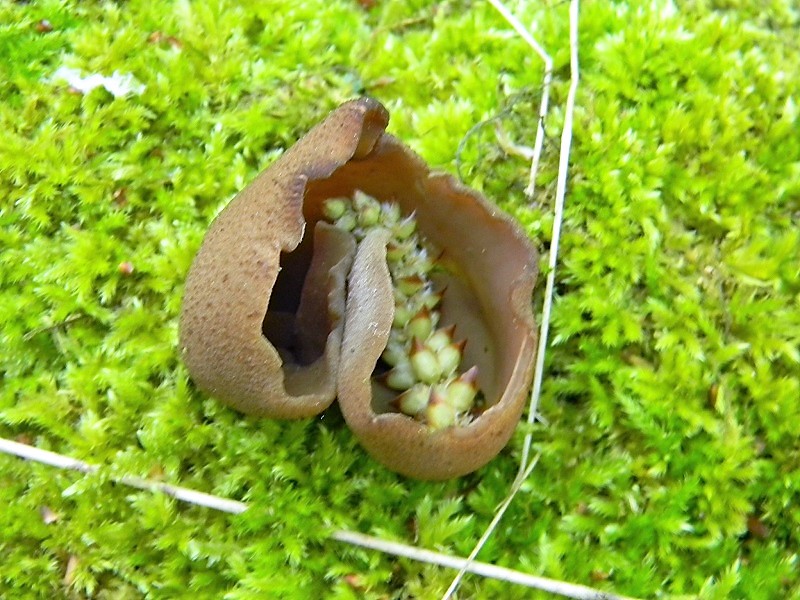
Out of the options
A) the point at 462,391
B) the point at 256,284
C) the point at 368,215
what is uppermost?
the point at 256,284

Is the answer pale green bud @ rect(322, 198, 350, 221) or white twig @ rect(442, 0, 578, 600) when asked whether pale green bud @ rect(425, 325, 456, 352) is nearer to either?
white twig @ rect(442, 0, 578, 600)

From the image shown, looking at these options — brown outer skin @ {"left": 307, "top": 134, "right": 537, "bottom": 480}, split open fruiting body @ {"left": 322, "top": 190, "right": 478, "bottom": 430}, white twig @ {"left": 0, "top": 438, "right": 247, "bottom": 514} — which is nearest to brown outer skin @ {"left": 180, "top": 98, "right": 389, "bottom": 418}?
brown outer skin @ {"left": 307, "top": 134, "right": 537, "bottom": 480}

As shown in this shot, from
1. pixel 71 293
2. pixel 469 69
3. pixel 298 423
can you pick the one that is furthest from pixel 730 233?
pixel 71 293

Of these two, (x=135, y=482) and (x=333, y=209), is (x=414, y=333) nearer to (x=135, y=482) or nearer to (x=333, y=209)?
(x=333, y=209)

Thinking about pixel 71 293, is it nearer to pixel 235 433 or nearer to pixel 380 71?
pixel 235 433

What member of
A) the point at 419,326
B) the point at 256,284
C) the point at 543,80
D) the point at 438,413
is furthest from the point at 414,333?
the point at 543,80

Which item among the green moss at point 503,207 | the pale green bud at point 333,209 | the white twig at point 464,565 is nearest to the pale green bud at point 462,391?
the green moss at point 503,207

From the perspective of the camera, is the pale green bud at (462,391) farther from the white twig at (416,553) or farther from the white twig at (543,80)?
the white twig at (543,80)
